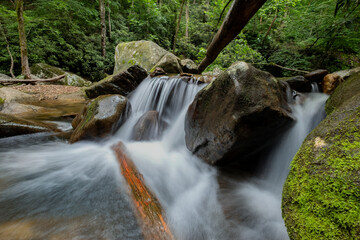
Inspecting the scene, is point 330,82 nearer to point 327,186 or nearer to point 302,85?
point 302,85

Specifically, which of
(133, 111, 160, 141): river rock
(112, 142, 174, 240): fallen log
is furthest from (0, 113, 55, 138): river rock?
(112, 142, 174, 240): fallen log

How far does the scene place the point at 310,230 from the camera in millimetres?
999

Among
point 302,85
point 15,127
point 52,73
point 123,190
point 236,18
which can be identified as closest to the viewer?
point 236,18

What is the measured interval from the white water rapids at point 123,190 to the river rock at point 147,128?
234 millimetres

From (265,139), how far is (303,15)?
9.27 metres

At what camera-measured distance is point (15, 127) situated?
3.61 m

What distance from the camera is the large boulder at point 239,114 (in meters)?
2.37

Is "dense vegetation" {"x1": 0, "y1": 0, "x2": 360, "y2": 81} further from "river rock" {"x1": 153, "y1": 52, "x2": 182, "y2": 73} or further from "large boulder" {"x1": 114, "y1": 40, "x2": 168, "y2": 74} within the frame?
"large boulder" {"x1": 114, "y1": 40, "x2": 168, "y2": 74}

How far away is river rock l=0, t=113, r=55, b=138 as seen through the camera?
11.5ft

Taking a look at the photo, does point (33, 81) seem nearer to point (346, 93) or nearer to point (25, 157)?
point (25, 157)

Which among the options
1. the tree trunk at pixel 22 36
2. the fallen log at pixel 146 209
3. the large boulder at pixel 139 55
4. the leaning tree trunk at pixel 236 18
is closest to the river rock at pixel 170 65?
the large boulder at pixel 139 55

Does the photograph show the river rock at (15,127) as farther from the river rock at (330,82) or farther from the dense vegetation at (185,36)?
the river rock at (330,82)

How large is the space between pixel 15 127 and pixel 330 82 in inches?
334

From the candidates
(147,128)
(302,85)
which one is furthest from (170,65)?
(302,85)
